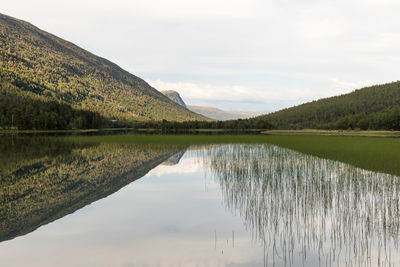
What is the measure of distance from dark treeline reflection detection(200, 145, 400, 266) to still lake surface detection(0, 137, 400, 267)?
0.06 metres

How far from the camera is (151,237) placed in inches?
537

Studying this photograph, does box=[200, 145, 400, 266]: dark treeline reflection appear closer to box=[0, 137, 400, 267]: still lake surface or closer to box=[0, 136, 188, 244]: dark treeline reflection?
box=[0, 137, 400, 267]: still lake surface

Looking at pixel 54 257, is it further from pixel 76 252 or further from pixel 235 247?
pixel 235 247

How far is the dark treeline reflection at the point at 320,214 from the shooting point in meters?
11.1

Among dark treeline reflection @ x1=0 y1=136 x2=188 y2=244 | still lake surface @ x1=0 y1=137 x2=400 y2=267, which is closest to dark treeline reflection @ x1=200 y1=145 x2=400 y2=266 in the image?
still lake surface @ x1=0 y1=137 x2=400 y2=267

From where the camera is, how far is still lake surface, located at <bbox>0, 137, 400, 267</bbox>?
11.3 m

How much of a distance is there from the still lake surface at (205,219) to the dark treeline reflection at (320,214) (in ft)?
0.20

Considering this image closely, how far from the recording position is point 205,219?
640 inches

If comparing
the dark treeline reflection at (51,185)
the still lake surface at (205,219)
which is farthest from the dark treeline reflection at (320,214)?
the dark treeline reflection at (51,185)

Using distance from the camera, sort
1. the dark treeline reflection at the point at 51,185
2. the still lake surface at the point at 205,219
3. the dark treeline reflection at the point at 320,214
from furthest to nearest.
Result: the dark treeline reflection at the point at 51,185, the still lake surface at the point at 205,219, the dark treeline reflection at the point at 320,214

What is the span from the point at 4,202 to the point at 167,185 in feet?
38.2

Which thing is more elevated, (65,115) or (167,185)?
(65,115)

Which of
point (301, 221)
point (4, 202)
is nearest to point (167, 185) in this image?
point (4, 202)

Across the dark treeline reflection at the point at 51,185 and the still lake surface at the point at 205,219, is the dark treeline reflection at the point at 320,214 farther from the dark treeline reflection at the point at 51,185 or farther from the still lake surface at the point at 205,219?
the dark treeline reflection at the point at 51,185
